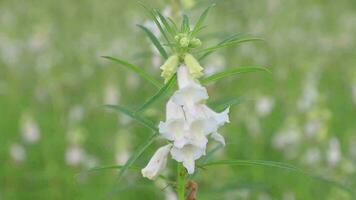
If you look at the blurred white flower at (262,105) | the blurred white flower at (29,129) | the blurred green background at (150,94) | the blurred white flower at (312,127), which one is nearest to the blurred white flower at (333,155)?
the blurred green background at (150,94)

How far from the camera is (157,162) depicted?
5.22 feet

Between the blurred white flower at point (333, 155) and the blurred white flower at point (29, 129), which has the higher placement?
the blurred white flower at point (29, 129)

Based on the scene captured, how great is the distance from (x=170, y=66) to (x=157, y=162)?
22 centimetres

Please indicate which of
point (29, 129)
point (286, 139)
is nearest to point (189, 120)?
point (286, 139)

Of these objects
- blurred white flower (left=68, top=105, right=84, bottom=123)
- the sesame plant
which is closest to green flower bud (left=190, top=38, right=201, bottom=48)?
the sesame plant

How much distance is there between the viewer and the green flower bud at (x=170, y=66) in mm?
1525

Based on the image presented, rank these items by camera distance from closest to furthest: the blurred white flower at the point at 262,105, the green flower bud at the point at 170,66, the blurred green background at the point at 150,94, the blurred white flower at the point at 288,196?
the green flower bud at the point at 170,66, the blurred green background at the point at 150,94, the blurred white flower at the point at 288,196, the blurred white flower at the point at 262,105

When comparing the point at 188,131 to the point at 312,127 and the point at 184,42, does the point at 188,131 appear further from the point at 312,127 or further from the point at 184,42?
the point at 312,127

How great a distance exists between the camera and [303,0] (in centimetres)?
1045

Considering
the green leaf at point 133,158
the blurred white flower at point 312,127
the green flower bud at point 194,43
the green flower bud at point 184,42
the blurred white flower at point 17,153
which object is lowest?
the green leaf at point 133,158

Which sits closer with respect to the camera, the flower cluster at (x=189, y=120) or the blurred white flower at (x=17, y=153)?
the flower cluster at (x=189, y=120)

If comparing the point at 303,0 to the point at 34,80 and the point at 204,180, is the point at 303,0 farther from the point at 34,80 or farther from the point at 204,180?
the point at 204,180

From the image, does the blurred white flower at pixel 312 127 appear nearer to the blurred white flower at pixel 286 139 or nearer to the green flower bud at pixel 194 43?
the blurred white flower at pixel 286 139

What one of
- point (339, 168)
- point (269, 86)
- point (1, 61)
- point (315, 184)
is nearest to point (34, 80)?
point (1, 61)
